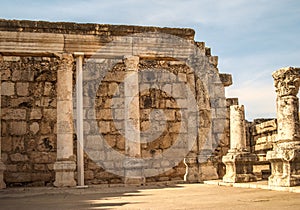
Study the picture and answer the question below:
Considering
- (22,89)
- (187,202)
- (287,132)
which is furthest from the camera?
(22,89)

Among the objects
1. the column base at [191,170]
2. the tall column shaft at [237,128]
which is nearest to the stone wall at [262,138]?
the tall column shaft at [237,128]

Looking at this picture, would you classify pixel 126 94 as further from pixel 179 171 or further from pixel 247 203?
pixel 247 203

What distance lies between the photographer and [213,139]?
16297 millimetres

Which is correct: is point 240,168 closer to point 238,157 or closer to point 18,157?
point 238,157

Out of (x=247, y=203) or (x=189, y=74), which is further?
(x=189, y=74)

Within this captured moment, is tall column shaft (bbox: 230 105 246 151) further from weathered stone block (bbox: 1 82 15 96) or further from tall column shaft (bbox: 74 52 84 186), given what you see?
weathered stone block (bbox: 1 82 15 96)

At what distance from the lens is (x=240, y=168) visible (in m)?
12.8

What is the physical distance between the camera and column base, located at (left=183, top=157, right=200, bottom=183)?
48.5 feet

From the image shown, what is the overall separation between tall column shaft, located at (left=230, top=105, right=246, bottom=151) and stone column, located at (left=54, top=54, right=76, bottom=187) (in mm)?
4730

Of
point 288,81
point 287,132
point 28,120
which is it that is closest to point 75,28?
point 28,120

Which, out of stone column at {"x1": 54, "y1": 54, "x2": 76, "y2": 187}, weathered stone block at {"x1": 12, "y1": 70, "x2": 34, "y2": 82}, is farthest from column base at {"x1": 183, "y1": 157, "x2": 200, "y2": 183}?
weathered stone block at {"x1": 12, "y1": 70, "x2": 34, "y2": 82}

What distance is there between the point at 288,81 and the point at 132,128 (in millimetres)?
5616

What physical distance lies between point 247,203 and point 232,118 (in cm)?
569

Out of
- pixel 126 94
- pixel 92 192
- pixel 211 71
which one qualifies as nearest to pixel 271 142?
pixel 211 71
